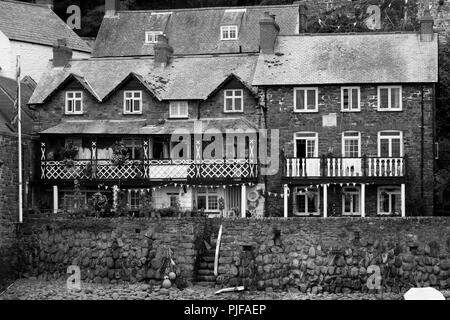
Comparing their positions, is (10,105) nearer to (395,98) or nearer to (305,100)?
(305,100)

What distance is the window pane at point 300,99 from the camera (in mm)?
44188

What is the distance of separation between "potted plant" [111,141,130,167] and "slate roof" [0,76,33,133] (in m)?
4.38

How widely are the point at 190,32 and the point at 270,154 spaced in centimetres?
1567

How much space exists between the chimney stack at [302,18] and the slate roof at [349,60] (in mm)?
10235

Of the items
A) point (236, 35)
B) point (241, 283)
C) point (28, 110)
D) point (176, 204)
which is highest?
point (236, 35)

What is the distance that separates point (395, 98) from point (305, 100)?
3858 millimetres

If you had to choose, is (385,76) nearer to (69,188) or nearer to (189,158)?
(189,158)

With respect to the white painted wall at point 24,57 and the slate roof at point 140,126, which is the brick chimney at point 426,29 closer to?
the slate roof at point 140,126

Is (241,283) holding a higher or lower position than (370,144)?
lower

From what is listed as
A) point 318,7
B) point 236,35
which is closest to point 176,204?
point 236,35

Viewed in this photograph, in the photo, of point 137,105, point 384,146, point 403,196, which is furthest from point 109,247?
point 384,146

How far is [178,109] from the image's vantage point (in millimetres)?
45844

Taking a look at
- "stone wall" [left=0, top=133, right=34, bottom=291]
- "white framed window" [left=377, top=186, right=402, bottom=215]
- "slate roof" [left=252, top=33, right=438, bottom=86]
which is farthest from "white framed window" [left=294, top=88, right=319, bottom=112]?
"stone wall" [left=0, top=133, right=34, bottom=291]

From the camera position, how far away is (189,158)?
44594mm
